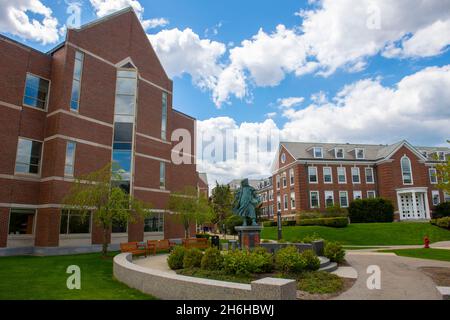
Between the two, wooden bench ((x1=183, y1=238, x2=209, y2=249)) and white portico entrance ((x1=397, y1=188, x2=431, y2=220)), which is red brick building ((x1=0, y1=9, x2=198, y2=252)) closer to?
wooden bench ((x1=183, y1=238, x2=209, y2=249))

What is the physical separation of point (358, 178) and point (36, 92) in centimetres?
3926

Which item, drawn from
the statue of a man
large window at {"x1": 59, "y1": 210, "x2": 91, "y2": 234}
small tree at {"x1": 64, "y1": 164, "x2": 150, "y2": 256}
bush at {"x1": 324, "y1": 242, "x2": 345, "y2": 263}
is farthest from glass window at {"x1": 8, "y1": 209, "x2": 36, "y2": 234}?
bush at {"x1": 324, "y1": 242, "x2": 345, "y2": 263}

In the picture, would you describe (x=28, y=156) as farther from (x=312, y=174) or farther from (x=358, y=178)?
(x=358, y=178)

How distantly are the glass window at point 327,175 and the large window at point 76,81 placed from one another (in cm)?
3207

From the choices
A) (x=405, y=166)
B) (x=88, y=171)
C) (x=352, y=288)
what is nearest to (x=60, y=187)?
(x=88, y=171)

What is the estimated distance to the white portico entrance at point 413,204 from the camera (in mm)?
42281

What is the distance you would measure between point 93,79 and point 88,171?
7.15m

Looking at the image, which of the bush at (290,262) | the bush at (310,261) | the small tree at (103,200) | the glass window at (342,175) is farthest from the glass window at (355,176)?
the bush at (290,262)

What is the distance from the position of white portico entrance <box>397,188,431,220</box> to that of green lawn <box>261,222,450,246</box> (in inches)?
370

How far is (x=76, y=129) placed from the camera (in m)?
23.2

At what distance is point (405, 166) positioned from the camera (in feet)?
144

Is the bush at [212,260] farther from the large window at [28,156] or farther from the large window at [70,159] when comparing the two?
the large window at [28,156]

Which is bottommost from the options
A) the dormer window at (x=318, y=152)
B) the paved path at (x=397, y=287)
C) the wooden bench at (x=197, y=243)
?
the paved path at (x=397, y=287)

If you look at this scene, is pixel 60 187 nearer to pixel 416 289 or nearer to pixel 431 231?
pixel 416 289
